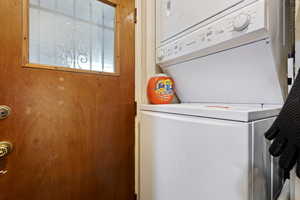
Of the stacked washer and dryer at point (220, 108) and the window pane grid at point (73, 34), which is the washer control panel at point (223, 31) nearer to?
the stacked washer and dryer at point (220, 108)

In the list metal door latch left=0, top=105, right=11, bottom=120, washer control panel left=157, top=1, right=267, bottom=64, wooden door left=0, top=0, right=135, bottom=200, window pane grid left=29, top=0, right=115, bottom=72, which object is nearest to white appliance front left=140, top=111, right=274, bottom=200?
washer control panel left=157, top=1, right=267, bottom=64

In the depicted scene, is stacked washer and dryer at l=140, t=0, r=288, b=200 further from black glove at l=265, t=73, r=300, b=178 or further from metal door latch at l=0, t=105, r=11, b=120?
metal door latch at l=0, t=105, r=11, b=120

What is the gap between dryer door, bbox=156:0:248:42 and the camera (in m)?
0.86

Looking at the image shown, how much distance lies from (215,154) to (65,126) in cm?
104

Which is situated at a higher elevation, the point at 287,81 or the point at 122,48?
the point at 122,48

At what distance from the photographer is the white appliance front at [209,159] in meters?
0.54

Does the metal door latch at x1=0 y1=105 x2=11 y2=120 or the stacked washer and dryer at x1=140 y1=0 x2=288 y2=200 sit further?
the metal door latch at x1=0 y1=105 x2=11 y2=120

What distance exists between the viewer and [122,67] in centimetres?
146

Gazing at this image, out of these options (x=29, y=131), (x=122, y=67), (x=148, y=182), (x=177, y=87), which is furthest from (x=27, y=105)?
(x=177, y=87)

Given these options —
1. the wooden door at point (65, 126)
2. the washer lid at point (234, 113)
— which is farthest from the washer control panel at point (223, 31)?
the wooden door at point (65, 126)

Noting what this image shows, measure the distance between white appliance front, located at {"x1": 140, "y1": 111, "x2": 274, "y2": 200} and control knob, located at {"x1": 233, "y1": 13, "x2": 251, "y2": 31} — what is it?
0.44 m

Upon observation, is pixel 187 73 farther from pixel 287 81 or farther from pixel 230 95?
pixel 287 81

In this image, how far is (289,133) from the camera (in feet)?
1.49

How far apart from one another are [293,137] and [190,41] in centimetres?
76
